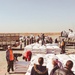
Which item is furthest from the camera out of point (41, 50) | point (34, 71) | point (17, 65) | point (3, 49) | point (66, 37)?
point (66, 37)

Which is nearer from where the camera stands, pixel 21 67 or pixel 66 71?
pixel 66 71

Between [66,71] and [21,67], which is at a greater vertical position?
[66,71]

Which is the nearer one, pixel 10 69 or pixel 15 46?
pixel 10 69

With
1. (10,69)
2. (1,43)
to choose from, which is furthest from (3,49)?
(10,69)

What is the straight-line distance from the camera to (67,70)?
18.0 feet

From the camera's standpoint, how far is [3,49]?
25391 mm

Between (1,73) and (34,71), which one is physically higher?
(34,71)

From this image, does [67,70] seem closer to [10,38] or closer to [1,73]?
[1,73]

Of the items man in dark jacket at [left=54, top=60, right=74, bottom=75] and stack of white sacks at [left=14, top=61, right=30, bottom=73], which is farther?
stack of white sacks at [left=14, top=61, right=30, bottom=73]

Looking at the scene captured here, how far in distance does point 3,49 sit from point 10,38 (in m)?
1.81

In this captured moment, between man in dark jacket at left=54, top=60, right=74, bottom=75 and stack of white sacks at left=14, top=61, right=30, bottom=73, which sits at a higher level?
man in dark jacket at left=54, top=60, right=74, bottom=75

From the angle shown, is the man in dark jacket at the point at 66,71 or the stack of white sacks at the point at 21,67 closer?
the man in dark jacket at the point at 66,71

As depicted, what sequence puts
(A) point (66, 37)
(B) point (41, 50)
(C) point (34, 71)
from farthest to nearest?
1. (A) point (66, 37)
2. (B) point (41, 50)
3. (C) point (34, 71)

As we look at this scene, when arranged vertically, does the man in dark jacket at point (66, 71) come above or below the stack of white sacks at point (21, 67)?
above
